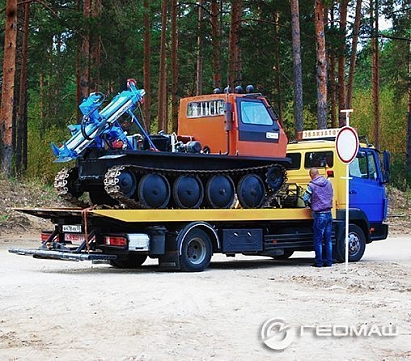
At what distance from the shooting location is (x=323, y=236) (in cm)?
1856

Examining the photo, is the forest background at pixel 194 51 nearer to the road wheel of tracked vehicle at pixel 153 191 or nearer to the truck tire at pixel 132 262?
the truck tire at pixel 132 262

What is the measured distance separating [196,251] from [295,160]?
4.06 meters

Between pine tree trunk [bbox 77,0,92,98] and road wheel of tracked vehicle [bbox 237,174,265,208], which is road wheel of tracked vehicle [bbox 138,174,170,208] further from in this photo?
pine tree trunk [bbox 77,0,92,98]

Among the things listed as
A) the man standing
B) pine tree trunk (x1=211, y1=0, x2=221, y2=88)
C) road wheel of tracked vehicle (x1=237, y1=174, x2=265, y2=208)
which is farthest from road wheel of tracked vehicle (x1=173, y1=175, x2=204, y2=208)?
pine tree trunk (x1=211, y1=0, x2=221, y2=88)

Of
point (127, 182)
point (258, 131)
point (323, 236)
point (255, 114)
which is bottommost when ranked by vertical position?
point (323, 236)

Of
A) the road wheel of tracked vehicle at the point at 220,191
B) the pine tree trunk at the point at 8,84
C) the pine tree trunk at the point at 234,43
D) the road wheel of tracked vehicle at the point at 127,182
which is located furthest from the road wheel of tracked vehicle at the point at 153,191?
the pine tree trunk at the point at 234,43

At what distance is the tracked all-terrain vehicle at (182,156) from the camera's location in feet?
54.5

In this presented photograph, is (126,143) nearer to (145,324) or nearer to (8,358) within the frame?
(145,324)

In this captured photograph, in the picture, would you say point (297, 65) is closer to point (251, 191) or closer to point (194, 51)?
point (251, 191)

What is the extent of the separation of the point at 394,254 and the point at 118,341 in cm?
1479

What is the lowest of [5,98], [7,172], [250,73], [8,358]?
[8,358]

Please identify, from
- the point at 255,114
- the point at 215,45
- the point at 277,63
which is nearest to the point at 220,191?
the point at 255,114

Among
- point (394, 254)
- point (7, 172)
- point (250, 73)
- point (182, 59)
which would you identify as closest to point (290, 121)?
point (182, 59)

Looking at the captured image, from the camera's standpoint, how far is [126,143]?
1711 cm
